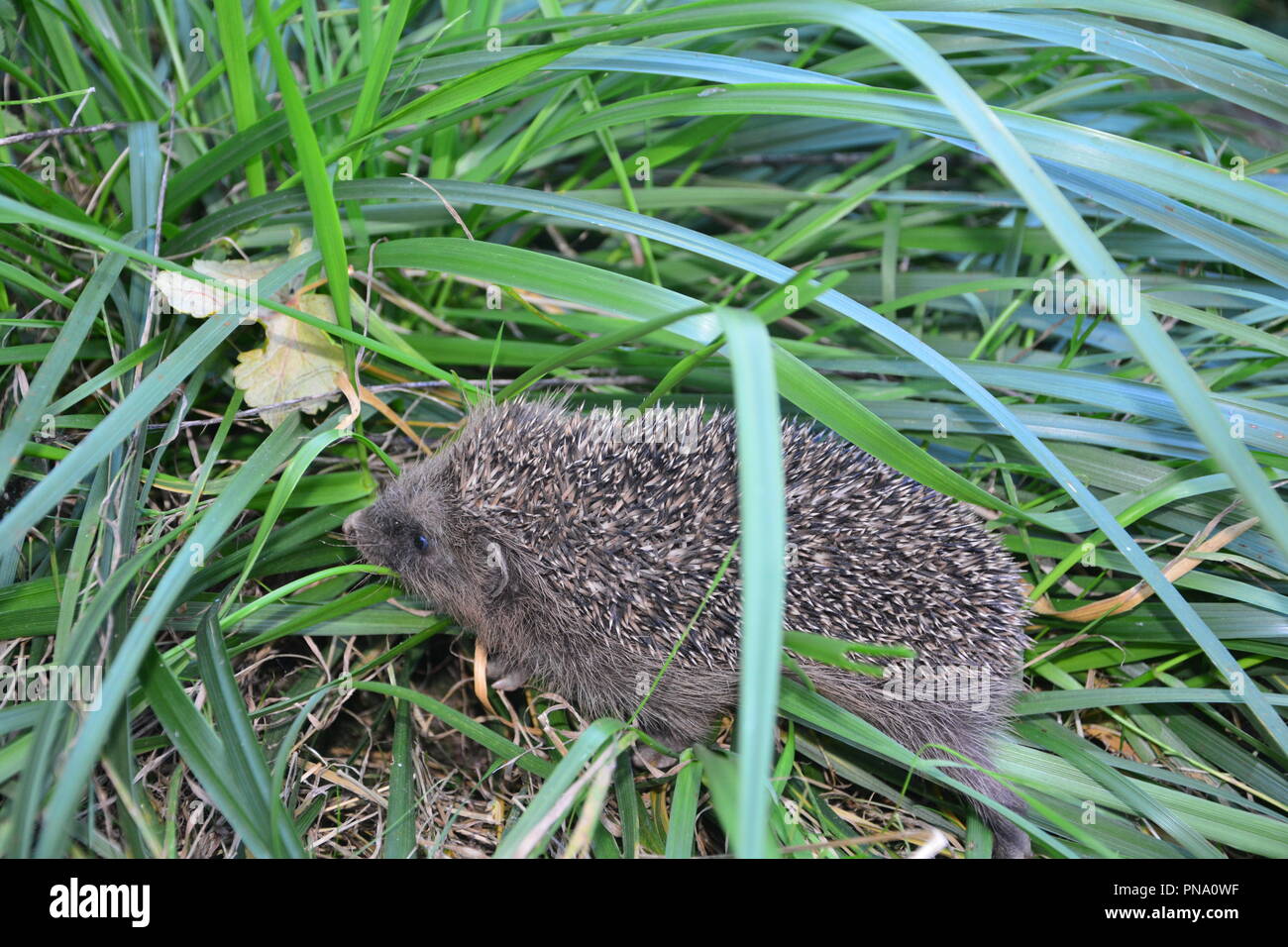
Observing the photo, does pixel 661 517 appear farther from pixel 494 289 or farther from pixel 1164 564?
pixel 1164 564

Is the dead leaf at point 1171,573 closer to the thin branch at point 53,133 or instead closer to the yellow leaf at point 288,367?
the yellow leaf at point 288,367

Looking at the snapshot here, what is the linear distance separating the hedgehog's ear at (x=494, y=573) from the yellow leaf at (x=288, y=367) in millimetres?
926

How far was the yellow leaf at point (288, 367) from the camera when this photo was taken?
353 centimetres

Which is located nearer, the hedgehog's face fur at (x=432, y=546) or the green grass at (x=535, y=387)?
the green grass at (x=535, y=387)

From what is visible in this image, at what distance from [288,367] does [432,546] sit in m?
0.94

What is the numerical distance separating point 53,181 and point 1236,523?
5.32 metres

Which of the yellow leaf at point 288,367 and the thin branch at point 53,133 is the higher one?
the thin branch at point 53,133

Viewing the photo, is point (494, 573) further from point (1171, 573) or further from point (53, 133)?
point (1171, 573)

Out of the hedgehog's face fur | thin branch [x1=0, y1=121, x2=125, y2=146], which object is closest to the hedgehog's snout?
the hedgehog's face fur

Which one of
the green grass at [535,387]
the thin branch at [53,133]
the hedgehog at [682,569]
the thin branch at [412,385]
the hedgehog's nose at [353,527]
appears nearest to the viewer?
the green grass at [535,387]

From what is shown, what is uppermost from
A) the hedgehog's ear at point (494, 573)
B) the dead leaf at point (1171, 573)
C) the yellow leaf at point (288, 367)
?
the yellow leaf at point (288, 367)

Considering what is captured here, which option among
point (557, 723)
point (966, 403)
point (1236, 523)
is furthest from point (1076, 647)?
point (557, 723)

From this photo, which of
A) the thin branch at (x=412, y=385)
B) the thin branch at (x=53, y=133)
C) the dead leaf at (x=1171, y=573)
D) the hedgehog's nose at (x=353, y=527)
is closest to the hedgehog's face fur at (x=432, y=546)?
the hedgehog's nose at (x=353, y=527)

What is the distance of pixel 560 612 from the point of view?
3514 millimetres
